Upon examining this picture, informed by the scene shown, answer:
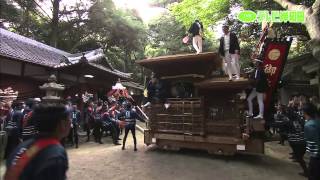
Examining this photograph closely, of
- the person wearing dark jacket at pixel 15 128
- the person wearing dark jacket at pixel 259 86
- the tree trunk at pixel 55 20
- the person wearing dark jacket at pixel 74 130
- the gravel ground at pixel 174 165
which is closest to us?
the gravel ground at pixel 174 165

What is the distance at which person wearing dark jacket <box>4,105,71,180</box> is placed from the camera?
265cm

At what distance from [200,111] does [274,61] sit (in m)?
3.40

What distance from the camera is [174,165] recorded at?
10812 mm

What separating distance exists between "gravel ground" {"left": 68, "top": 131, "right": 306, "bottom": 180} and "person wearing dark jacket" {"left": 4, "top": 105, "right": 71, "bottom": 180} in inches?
274

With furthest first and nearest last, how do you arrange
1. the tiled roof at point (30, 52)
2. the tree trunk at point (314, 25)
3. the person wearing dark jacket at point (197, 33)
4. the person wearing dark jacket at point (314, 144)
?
the tiled roof at point (30, 52), the person wearing dark jacket at point (197, 33), the tree trunk at point (314, 25), the person wearing dark jacket at point (314, 144)

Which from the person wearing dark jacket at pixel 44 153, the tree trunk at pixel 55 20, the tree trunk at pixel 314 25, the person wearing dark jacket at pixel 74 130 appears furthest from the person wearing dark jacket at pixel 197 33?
the tree trunk at pixel 55 20

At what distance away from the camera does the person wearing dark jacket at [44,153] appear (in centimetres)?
265

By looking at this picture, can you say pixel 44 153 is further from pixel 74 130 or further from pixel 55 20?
pixel 55 20

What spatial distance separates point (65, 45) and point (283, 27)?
73.5ft

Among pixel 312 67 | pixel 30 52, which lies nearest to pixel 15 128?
pixel 30 52

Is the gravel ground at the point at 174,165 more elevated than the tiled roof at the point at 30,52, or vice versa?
the tiled roof at the point at 30,52

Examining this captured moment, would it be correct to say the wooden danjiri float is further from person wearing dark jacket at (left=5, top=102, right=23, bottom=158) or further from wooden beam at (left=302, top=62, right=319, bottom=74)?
person wearing dark jacket at (left=5, top=102, right=23, bottom=158)

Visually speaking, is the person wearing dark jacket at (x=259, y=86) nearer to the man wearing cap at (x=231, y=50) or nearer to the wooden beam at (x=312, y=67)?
the man wearing cap at (x=231, y=50)

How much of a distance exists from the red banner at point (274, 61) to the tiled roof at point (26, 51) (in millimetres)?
A: 12039
